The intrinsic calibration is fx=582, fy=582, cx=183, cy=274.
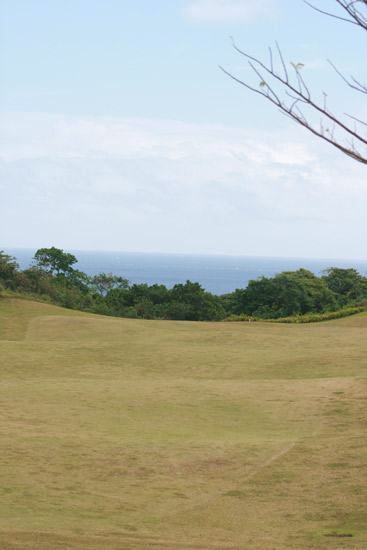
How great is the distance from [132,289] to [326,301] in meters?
17.2

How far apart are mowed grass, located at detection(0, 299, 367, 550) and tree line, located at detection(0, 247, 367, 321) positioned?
642 inches

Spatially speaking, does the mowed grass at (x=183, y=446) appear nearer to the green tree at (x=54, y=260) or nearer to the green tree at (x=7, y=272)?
the green tree at (x=7, y=272)

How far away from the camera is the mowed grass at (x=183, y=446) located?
5.93 meters

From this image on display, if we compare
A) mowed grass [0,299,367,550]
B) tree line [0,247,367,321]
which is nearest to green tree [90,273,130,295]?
tree line [0,247,367,321]

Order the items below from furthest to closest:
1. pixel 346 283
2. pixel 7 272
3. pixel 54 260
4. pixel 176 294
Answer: pixel 346 283 → pixel 54 260 → pixel 176 294 → pixel 7 272

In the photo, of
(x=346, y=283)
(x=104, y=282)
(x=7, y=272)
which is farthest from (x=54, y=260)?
(x=346, y=283)

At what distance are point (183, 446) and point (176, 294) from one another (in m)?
29.3

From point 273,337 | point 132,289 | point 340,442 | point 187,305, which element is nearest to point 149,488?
point 340,442

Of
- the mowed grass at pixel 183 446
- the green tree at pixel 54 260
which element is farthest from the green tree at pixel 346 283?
the mowed grass at pixel 183 446

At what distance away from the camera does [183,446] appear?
8727mm

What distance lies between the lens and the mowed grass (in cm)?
593

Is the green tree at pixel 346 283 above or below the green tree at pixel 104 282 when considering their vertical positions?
above

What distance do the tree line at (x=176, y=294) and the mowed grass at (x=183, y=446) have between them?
16.3 meters

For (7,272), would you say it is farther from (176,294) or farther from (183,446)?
(183,446)
